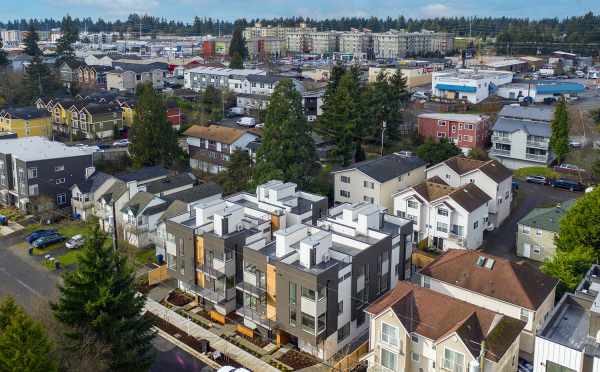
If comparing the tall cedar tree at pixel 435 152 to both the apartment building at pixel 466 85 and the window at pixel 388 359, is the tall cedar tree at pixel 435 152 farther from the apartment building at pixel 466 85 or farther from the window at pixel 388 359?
the apartment building at pixel 466 85

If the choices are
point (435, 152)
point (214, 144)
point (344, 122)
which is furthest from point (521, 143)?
point (214, 144)

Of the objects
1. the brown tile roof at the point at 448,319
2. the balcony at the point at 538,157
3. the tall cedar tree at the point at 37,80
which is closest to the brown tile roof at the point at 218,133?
the balcony at the point at 538,157

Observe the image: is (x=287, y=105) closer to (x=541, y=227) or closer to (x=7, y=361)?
(x=541, y=227)

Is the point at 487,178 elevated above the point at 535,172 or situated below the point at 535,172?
above

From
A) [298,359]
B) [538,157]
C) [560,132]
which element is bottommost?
[298,359]

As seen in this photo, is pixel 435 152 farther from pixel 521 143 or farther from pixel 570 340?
pixel 570 340

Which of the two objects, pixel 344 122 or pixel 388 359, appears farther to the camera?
pixel 344 122
